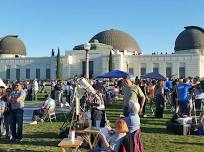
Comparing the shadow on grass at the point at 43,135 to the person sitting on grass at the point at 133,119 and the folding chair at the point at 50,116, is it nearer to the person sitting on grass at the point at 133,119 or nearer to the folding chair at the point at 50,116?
the folding chair at the point at 50,116

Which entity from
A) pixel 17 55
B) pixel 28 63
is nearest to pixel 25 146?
pixel 28 63

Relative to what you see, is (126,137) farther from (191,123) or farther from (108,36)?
(108,36)

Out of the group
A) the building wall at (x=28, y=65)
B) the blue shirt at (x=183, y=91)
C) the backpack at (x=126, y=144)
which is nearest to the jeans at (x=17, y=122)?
the backpack at (x=126, y=144)

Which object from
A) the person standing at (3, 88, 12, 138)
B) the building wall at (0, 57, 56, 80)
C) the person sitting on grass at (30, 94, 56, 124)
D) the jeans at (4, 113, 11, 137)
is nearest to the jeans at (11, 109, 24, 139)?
the person standing at (3, 88, 12, 138)

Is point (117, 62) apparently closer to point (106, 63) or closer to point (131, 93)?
point (106, 63)

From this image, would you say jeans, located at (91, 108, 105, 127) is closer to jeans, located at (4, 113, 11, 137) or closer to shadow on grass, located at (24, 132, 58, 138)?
shadow on grass, located at (24, 132, 58, 138)

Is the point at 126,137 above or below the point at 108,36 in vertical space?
below

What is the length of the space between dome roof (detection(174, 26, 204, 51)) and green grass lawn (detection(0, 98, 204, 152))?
81882mm

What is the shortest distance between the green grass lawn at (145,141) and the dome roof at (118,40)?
→ 297 feet

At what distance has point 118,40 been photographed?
107312 millimetres

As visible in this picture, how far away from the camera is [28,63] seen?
9625 cm

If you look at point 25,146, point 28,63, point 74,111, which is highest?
point 28,63

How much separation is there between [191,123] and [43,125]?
5725 millimetres

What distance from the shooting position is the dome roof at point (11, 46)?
107m
